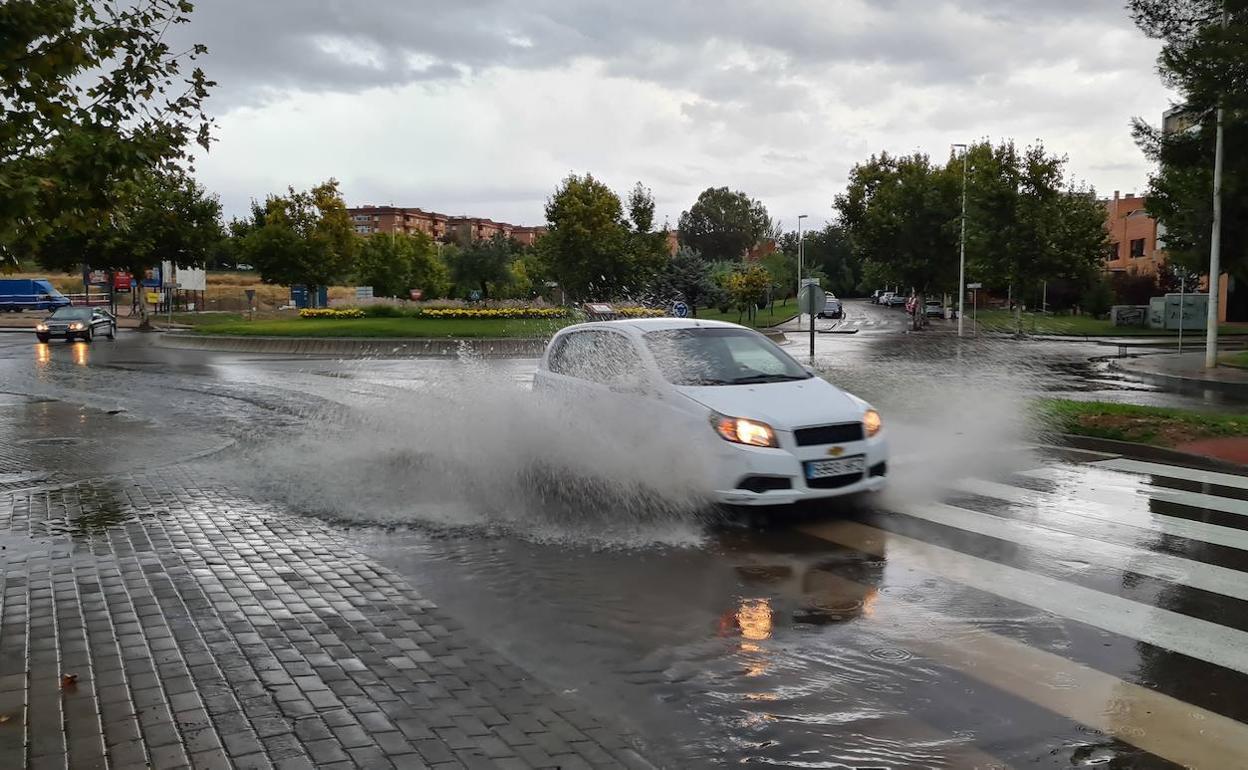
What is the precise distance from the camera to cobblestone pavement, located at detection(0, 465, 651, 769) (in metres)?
3.76

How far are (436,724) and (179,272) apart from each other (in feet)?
175

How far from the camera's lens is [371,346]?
3272cm

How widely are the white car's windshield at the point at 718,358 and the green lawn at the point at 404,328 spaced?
86.1 feet

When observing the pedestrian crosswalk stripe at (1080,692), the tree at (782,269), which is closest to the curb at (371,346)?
the pedestrian crosswalk stripe at (1080,692)

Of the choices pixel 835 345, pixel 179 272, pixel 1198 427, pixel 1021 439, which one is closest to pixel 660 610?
pixel 1021 439

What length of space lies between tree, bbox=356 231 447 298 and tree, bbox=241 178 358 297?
902 inches

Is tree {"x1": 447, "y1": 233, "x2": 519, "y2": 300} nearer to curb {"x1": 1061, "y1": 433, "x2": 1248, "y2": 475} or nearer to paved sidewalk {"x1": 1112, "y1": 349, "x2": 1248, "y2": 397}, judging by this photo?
paved sidewalk {"x1": 1112, "y1": 349, "x2": 1248, "y2": 397}

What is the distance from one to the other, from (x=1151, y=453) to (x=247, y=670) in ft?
33.8

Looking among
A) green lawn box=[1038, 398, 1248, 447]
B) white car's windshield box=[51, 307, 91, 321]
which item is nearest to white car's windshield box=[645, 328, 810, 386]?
green lawn box=[1038, 398, 1248, 447]

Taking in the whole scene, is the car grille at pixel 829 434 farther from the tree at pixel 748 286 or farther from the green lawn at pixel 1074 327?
the tree at pixel 748 286

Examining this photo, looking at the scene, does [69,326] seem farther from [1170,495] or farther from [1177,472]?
[1170,495]

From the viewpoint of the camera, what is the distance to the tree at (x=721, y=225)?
146 metres

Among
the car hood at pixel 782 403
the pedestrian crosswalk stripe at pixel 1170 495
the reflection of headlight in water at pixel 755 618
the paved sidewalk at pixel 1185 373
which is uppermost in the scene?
the car hood at pixel 782 403

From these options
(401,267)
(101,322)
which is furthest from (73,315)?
(401,267)
